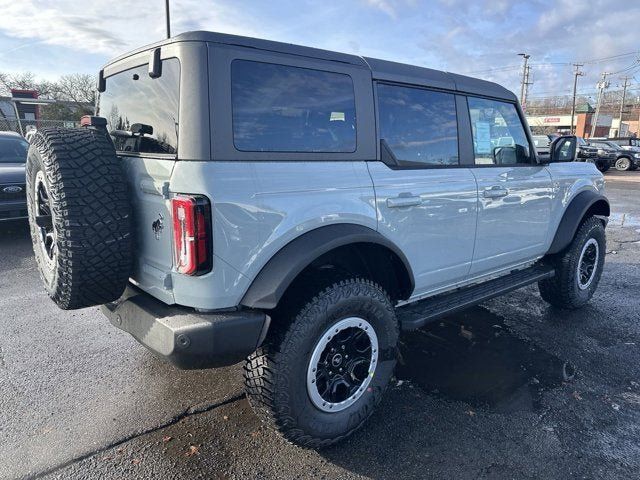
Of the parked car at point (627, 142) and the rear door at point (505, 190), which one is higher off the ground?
the parked car at point (627, 142)

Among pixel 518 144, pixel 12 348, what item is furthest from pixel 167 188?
pixel 518 144

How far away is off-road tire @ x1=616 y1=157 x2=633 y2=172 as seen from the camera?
24.3 m

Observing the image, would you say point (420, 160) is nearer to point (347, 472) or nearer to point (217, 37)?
point (217, 37)

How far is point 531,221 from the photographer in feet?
12.9

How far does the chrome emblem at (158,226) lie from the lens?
7.34ft

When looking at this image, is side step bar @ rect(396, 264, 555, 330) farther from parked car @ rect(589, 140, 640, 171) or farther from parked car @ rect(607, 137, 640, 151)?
parked car @ rect(607, 137, 640, 151)

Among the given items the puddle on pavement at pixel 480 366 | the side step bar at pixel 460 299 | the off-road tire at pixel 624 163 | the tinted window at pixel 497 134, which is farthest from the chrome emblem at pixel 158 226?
the off-road tire at pixel 624 163

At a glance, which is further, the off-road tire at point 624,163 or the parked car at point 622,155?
the off-road tire at point 624,163

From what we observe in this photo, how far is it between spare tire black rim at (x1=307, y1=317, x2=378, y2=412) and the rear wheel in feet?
88.5

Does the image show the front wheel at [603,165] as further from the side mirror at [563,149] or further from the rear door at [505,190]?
the rear door at [505,190]

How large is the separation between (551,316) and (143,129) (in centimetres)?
406

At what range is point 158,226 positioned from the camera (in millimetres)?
2262

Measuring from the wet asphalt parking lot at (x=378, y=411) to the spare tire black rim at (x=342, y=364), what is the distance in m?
0.27

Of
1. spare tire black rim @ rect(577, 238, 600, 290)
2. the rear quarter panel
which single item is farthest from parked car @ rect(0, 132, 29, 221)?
spare tire black rim @ rect(577, 238, 600, 290)
